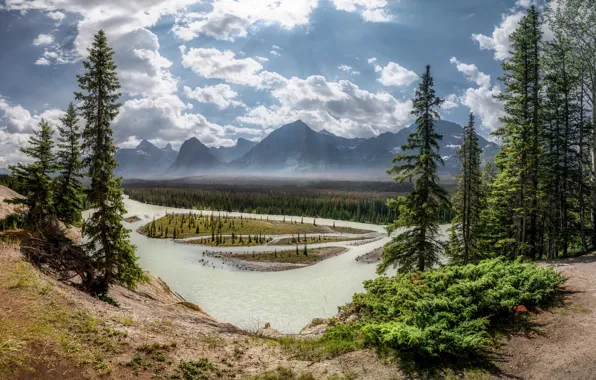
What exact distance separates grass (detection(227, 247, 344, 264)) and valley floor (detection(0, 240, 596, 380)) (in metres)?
55.8

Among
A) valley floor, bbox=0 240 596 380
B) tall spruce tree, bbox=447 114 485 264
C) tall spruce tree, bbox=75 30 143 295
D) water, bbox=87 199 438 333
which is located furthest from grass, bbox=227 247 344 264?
valley floor, bbox=0 240 596 380

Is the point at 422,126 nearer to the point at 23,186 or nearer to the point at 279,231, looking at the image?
the point at 23,186

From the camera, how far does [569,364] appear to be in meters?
8.89

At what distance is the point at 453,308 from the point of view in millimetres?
11164

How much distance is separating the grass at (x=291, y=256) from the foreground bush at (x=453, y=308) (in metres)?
53.8

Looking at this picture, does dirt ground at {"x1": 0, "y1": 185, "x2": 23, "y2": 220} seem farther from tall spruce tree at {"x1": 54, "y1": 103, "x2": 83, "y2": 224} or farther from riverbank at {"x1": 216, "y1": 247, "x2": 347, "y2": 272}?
riverbank at {"x1": 216, "y1": 247, "x2": 347, "y2": 272}

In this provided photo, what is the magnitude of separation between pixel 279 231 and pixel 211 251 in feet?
108

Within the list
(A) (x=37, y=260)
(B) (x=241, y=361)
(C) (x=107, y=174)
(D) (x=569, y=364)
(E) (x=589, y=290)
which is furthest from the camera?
(C) (x=107, y=174)

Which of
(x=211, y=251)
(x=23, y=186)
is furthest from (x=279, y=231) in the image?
(x=23, y=186)

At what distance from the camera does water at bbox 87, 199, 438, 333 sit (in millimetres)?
37000

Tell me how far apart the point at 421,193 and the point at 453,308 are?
43.3ft

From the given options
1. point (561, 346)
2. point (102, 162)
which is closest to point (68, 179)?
point (102, 162)

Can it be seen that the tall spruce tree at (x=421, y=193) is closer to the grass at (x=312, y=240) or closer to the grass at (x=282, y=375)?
the grass at (x=282, y=375)

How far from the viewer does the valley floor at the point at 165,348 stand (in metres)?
8.67
